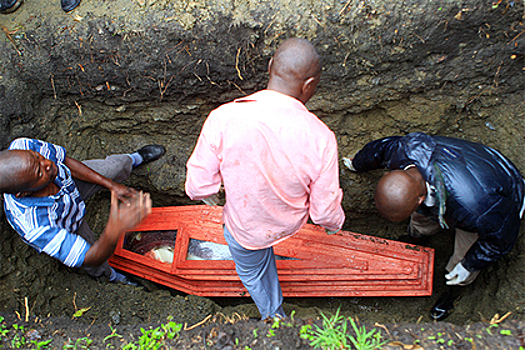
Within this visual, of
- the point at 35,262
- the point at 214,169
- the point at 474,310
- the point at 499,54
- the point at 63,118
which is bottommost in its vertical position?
the point at 35,262

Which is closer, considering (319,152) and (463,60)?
(319,152)

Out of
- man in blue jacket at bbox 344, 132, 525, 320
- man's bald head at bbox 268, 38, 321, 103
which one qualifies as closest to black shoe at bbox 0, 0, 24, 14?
man's bald head at bbox 268, 38, 321, 103

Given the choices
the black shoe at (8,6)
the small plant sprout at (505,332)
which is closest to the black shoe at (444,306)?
the small plant sprout at (505,332)

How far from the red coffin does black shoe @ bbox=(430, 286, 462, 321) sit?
10.5 inches

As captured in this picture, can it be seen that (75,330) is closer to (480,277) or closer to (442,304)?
(442,304)

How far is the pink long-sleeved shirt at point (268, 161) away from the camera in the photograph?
1475 millimetres

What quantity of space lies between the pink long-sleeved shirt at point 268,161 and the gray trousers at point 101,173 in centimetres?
136

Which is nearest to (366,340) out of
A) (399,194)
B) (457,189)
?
(399,194)

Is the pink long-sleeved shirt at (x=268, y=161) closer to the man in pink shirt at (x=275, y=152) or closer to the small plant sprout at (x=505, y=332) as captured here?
the man in pink shirt at (x=275, y=152)

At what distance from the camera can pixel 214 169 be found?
1.66m

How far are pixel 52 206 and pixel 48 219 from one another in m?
0.09

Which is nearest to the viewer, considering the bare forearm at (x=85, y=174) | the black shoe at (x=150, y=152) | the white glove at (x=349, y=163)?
the bare forearm at (x=85, y=174)

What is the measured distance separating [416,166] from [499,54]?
129 cm

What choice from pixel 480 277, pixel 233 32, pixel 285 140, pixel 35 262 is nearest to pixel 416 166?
pixel 285 140
